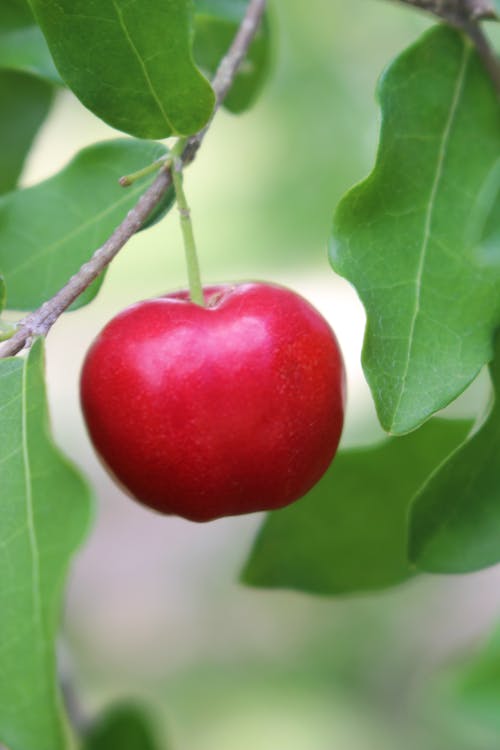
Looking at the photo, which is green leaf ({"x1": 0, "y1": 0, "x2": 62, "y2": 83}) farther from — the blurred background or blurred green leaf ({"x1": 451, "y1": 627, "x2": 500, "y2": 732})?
the blurred background

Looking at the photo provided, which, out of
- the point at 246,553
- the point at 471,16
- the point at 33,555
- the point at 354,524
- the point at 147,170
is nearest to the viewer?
the point at 33,555

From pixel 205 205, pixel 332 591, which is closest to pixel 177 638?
pixel 205 205

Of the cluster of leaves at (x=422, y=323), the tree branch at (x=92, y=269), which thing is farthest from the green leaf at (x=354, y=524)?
the tree branch at (x=92, y=269)

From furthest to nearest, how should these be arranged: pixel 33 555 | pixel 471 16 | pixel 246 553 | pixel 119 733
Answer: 1. pixel 246 553
2. pixel 119 733
3. pixel 471 16
4. pixel 33 555

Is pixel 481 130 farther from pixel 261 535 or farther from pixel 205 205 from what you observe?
pixel 205 205

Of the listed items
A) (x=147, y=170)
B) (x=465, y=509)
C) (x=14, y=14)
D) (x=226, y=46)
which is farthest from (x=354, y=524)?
(x=14, y=14)

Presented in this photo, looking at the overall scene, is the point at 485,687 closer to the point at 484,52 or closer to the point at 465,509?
the point at 465,509

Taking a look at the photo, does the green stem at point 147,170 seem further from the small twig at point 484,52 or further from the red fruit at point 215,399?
the small twig at point 484,52
